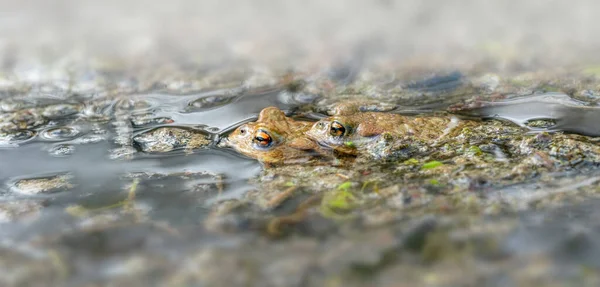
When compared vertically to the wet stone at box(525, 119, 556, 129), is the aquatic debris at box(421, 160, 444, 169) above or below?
below

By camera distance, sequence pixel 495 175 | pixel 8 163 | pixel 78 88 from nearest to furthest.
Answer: pixel 495 175
pixel 8 163
pixel 78 88

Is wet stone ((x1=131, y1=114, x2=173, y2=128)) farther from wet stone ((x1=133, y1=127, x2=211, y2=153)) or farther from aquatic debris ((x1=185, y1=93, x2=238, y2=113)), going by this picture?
aquatic debris ((x1=185, y1=93, x2=238, y2=113))

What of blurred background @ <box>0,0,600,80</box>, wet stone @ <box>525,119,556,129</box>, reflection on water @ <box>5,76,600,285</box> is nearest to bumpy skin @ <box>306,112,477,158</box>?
reflection on water @ <box>5,76,600,285</box>

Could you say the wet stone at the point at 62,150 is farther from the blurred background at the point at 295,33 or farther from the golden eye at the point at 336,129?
the blurred background at the point at 295,33

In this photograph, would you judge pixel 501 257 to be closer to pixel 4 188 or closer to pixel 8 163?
pixel 4 188

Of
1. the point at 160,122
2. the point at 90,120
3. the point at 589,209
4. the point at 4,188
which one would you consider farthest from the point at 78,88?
the point at 589,209

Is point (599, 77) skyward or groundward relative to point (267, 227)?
skyward
